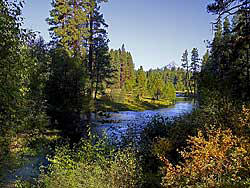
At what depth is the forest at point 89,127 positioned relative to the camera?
17.7 feet

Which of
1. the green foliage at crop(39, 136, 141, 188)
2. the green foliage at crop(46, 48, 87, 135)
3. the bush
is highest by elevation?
the green foliage at crop(46, 48, 87, 135)

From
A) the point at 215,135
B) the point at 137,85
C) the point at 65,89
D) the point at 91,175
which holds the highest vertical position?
the point at 137,85

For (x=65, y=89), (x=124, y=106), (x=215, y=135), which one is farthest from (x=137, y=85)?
(x=215, y=135)

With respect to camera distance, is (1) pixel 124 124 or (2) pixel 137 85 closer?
(1) pixel 124 124

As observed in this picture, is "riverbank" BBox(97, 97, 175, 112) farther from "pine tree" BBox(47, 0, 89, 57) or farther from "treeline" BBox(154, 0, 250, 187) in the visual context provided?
"treeline" BBox(154, 0, 250, 187)

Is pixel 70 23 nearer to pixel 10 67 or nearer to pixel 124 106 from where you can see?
pixel 10 67

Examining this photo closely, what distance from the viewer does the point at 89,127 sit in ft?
31.1

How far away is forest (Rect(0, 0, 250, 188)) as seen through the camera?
5.39 m

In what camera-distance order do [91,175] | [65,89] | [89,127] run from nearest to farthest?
[91,175] < [89,127] < [65,89]

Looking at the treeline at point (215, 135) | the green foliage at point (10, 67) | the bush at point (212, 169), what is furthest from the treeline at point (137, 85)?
the bush at point (212, 169)

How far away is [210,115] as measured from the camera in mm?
8922

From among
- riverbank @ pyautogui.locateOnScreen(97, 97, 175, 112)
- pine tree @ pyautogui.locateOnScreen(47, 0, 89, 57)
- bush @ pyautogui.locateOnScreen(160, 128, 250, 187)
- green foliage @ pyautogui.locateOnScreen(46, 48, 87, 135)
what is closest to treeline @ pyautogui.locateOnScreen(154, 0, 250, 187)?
bush @ pyautogui.locateOnScreen(160, 128, 250, 187)

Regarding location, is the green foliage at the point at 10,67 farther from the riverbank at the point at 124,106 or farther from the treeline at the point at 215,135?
the riverbank at the point at 124,106

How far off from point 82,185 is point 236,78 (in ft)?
33.1
